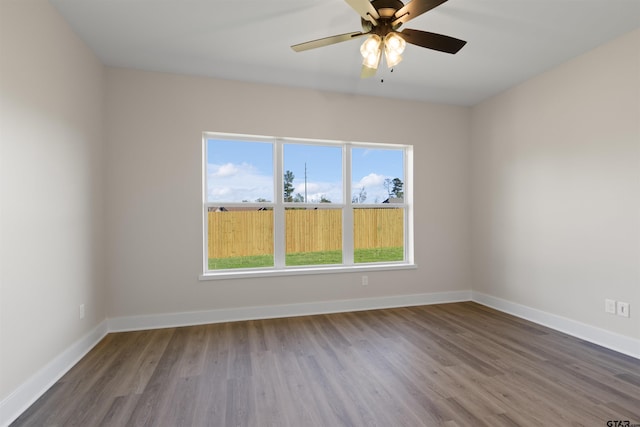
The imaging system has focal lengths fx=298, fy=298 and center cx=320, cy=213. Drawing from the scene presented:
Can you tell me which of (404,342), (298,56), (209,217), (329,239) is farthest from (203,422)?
(298,56)

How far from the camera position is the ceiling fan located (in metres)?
1.76

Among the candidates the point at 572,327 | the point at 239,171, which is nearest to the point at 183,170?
the point at 239,171

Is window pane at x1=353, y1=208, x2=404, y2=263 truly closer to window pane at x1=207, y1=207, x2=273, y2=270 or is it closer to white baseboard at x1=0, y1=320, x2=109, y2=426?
window pane at x1=207, y1=207, x2=273, y2=270

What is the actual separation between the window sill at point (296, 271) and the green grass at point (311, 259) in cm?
8

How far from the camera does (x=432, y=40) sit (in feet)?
6.52

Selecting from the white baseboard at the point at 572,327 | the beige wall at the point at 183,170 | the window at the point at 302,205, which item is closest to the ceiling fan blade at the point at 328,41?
the beige wall at the point at 183,170

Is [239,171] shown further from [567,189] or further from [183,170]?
[567,189]

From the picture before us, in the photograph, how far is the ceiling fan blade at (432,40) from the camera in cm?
193

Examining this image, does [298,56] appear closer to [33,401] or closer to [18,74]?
[18,74]

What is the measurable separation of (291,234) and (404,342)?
1.80 m

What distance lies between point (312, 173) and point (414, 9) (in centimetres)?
236

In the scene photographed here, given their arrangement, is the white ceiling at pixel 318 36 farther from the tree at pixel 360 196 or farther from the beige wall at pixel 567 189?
the tree at pixel 360 196

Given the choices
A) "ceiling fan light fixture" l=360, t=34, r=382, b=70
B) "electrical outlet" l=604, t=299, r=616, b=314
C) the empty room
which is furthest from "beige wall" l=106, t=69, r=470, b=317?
"electrical outlet" l=604, t=299, r=616, b=314

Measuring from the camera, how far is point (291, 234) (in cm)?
381
